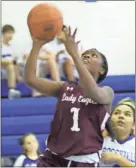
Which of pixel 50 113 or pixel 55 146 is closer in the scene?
pixel 55 146

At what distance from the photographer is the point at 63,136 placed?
2.48m

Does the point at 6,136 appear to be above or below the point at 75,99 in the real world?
below

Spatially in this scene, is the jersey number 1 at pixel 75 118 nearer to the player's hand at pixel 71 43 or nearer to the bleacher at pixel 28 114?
the player's hand at pixel 71 43

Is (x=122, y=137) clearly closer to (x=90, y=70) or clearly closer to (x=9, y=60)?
(x=90, y=70)

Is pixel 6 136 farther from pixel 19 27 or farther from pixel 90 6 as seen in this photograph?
pixel 90 6

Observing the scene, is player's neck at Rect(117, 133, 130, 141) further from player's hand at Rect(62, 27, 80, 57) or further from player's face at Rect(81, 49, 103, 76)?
player's hand at Rect(62, 27, 80, 57)

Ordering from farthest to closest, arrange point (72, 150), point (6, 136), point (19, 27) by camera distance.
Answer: point (19, 27) < point (6, 136) < point (72, 150)

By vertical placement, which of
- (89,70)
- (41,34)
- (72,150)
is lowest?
(72,150)

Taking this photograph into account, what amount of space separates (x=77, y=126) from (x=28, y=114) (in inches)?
133

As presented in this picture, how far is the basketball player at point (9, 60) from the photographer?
19.6ft

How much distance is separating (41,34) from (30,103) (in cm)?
337

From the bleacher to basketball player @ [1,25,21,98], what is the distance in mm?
140

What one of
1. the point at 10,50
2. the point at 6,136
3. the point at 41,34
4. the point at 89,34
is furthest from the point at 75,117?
the point at 89,34

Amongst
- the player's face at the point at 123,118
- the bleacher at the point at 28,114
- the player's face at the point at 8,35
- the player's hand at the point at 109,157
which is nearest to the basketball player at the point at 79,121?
the player's hand at the point at 109,157
